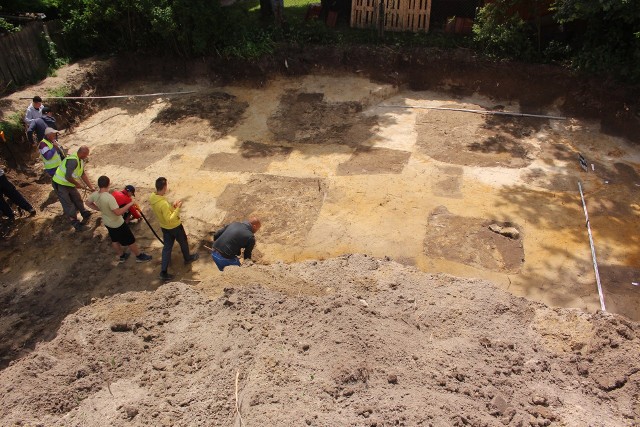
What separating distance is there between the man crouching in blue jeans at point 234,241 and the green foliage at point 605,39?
8786mm

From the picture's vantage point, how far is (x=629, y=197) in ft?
29.1

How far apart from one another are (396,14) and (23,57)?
420 inches

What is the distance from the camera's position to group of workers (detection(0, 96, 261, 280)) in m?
6.68

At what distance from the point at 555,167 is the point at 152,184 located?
872cm

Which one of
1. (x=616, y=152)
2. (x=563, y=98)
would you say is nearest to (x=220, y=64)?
(x=563, y=98)

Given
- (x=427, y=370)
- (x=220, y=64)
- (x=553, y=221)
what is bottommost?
(x=553, y=221)

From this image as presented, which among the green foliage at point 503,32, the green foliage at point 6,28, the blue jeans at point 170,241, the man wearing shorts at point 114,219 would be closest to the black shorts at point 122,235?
the man wearing shorts at point 114,219

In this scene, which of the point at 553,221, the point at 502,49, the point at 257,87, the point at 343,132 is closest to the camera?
the point at 553,221

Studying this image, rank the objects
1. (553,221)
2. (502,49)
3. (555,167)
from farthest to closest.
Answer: (502,49) < (555,167) < (553,221)

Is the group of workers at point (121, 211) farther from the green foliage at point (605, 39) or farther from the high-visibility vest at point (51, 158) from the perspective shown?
the green foliage at point (605, 39)

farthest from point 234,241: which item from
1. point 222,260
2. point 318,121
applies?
point 318,121

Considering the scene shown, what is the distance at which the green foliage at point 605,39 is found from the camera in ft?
33.4

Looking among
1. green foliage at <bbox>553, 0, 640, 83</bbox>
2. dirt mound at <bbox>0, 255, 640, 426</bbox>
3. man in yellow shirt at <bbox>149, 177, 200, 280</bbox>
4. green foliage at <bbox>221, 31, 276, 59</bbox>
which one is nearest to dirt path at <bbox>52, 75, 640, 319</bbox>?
man in yellow shirt at <bbox>149, 177, 200, 280</bbox>

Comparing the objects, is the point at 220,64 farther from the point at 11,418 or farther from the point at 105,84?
the point at 11,418
